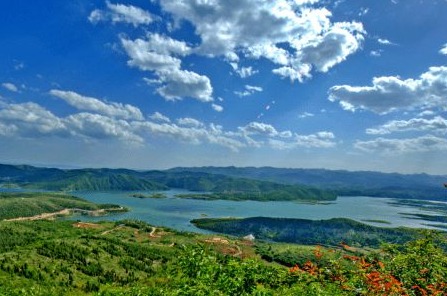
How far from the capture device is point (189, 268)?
754 inches

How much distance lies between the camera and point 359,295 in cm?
2094

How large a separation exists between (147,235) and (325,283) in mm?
183602

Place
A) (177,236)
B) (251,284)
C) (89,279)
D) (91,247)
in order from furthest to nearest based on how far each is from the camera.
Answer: (177,236), (91,247), (89,279), (251,284)

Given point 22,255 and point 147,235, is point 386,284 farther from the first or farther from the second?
point 147,235

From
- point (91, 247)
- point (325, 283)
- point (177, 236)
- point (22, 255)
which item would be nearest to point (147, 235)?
point (177, 236)

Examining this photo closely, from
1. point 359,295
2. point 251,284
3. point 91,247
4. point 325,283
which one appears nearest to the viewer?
point 251,284

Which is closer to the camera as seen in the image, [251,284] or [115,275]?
[251,284]

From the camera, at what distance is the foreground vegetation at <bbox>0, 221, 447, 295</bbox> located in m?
19.1

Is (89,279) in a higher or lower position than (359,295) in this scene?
lower

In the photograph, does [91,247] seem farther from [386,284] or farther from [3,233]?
[386,284]

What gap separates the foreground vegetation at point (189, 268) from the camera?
1912 cm

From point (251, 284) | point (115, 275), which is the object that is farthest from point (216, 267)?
point (115, 275)

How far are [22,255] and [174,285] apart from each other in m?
113

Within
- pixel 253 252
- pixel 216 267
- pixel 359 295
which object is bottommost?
pixel 253 252
